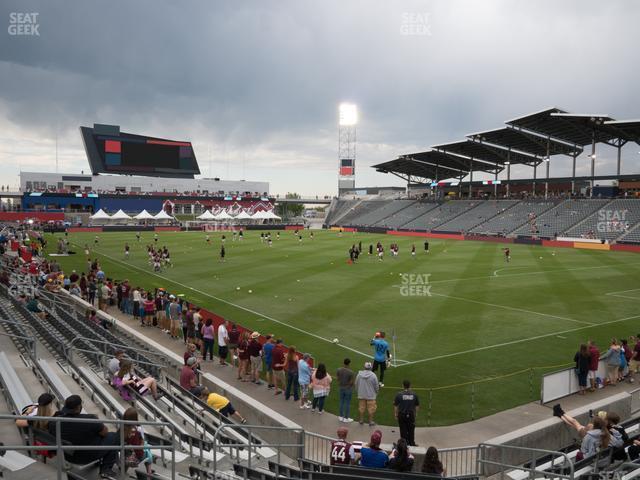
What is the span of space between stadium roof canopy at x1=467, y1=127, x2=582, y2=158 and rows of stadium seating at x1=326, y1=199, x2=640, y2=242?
24.7ft

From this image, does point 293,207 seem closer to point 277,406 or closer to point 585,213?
point 585,213

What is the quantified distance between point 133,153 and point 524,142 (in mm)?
74147

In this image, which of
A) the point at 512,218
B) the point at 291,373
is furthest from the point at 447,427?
the point at 512,218

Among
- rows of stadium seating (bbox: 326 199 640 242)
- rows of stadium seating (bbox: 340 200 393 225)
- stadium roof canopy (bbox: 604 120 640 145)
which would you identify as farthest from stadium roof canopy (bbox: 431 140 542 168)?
rows of stadium seating (bbox: 340 200 393 225)

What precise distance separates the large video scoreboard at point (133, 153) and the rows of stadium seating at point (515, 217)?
38587 millimetres

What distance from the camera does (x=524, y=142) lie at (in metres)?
70.9

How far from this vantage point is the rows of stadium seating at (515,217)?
2351 inches

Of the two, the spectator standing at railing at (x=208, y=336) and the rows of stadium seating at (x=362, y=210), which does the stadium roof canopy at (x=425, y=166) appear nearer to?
the rows of stadium seating at (x=362, y=210)

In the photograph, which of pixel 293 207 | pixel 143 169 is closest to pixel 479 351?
pixel 143 169

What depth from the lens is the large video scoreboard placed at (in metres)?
97.1

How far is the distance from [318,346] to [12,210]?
3873 inches

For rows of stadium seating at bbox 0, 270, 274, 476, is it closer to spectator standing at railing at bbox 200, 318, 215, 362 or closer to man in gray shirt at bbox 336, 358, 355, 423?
spectator standing at railing at bbox 200, 318, 215, 362

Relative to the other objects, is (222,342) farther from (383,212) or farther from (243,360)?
(383,212)

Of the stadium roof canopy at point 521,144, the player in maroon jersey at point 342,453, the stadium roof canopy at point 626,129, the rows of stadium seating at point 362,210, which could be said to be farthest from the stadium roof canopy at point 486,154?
the player in maroon jersey at point 342,453
